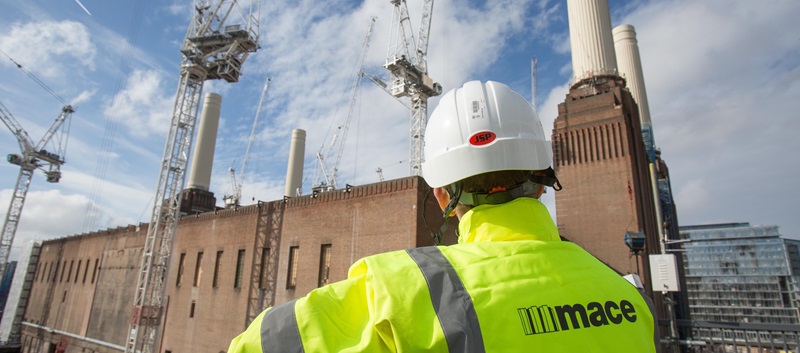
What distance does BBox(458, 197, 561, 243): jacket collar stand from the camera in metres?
1.68

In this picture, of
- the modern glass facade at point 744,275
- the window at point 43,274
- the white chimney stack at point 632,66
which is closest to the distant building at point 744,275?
the modern glass facade at point 744,275

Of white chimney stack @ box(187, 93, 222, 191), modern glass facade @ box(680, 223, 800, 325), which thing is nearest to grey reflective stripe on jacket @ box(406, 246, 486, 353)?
white chimney stack @ box(187, 93, 222, 191)

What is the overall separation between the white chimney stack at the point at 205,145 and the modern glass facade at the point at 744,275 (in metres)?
101

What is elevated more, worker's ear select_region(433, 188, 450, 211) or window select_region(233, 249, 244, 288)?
window select_region(233, 249, 244, 288)

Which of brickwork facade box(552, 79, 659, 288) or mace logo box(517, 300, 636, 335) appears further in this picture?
brickwork facade box(552, 79, 659, 288)

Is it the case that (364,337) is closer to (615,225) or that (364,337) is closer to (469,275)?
(469,275)

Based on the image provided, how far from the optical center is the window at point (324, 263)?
2159 cm

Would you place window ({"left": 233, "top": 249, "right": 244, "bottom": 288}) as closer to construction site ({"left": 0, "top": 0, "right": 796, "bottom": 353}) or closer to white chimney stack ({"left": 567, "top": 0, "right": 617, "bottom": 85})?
construction site ({"left": 0, "top": 0, "right": 796, "bottom": 353})

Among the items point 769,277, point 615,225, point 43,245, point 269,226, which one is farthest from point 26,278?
point 769,277

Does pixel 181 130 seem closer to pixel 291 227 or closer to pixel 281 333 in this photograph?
pixel 291 227

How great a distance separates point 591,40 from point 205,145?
40.1m

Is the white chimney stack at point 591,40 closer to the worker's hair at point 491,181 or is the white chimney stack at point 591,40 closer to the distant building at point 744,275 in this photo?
the worker's hair at point 491,181

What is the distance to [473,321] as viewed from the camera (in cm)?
125

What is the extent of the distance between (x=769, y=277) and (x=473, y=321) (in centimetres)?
12826
